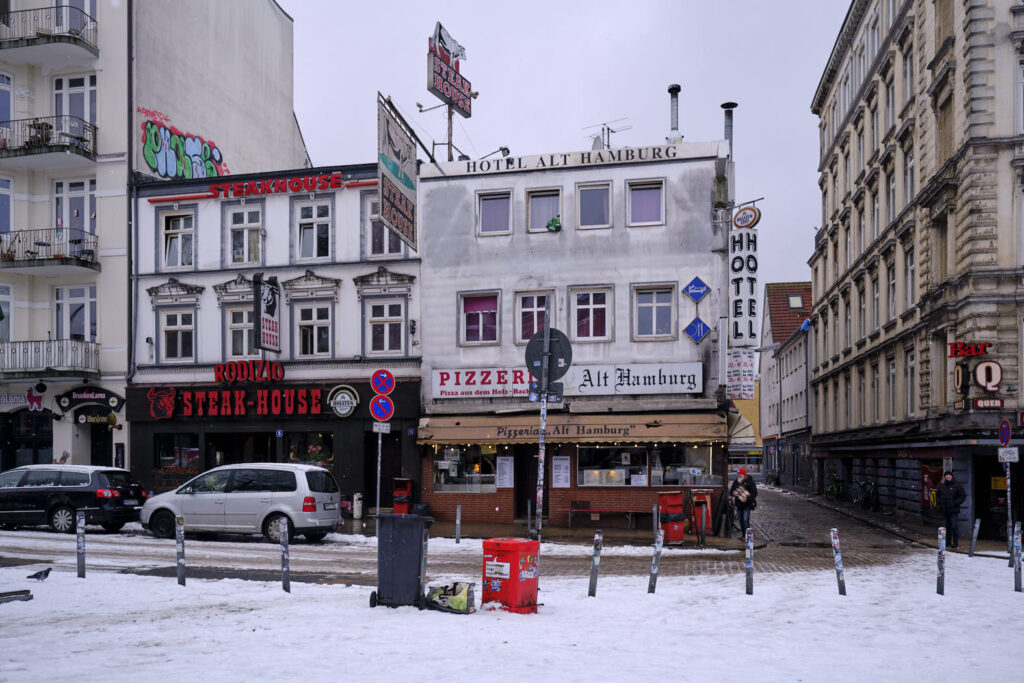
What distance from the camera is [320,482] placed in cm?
2091

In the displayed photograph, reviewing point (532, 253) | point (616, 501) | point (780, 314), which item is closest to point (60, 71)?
point (532, 253)

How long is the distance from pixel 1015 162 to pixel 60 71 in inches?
1097

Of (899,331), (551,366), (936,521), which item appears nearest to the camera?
(551,366)

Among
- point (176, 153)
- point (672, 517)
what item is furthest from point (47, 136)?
point (672, 517)

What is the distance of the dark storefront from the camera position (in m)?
27.2

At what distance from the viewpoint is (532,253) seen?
26.4 metres

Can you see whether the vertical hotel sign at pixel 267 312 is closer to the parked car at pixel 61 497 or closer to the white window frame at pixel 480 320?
the white window frame at pixel 480 320

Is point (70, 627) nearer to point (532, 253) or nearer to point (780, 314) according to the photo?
point (532, 253)

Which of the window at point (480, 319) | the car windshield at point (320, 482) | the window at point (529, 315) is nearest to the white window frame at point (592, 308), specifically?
the window at point (529, 315)

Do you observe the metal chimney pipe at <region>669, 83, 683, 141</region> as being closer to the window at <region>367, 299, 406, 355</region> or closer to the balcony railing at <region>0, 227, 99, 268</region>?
the window at <region>367, 299, 406, 355</region>

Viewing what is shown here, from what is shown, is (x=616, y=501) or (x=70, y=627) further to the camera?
(x=616, y=501)

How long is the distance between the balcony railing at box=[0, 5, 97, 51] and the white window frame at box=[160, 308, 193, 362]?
8590 millimetres

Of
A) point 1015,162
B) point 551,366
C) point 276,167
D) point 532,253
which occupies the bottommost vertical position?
point 551,366

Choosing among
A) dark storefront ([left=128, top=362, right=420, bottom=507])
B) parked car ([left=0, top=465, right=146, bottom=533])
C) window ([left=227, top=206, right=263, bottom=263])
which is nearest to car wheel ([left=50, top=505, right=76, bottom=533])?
parked car ([left=0, top=465, right=146, bottom=533])
